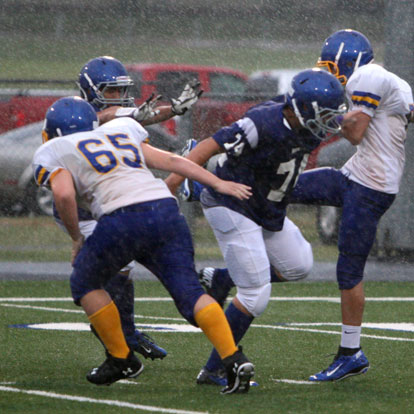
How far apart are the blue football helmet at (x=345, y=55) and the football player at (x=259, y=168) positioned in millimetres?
614

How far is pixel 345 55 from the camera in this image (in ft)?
22.3

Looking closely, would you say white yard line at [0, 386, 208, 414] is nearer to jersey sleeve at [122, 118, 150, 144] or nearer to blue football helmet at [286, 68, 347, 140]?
jersey sleeve at [122, 118, 150, 144]

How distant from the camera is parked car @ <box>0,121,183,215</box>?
1401 cm

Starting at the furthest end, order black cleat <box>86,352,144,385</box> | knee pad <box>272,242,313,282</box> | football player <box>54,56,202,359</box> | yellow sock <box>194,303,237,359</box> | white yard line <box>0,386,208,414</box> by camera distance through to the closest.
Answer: football player <box>54,56,202,359</box> → knee pad <box>272,242,313,282</box> → black cleat <box>86,352,144,385</box> → yellow sock <box>194,303,237,359</box> → white yard line <box>0,386,208,414</box>

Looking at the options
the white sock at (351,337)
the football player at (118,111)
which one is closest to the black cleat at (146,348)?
the football player at (118,111)

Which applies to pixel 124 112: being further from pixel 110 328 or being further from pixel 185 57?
pixel 185 57

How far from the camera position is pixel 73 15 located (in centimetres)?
2109

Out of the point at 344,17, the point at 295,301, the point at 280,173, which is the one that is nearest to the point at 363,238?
the point at 280,173

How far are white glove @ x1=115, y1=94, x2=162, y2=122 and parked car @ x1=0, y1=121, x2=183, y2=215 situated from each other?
7205 millimetres

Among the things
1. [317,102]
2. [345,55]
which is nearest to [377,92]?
[345,55]

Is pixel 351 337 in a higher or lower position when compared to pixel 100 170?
lower

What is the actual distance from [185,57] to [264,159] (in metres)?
18.1

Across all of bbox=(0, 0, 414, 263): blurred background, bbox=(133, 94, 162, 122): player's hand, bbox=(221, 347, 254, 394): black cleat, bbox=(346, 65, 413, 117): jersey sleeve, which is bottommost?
bbox=(0, 0, 414, 263): blurred background

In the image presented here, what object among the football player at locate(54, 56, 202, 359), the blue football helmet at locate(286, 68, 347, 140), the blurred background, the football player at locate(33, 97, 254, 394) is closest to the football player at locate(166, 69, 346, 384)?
the blue football helmet at locate(286, 68, 347, 140)
